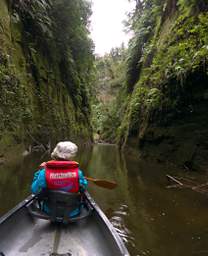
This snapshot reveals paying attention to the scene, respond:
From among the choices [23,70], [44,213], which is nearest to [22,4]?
[23,70]

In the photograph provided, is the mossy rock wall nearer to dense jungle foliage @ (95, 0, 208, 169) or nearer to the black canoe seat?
dense jungle foliage @ (95, 0, 208, 169)

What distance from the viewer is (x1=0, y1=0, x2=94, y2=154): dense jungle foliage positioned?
10.3 meters

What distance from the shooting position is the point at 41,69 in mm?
15703

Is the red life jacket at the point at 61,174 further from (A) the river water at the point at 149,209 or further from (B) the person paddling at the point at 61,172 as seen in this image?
(A) the river water at the point at 149,209

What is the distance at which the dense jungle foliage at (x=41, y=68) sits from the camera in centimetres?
1032

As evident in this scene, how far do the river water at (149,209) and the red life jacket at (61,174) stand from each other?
4.04 feet

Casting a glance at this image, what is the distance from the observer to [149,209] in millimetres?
5297

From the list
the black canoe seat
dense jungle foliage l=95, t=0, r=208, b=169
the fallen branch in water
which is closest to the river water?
the fallen branch in water

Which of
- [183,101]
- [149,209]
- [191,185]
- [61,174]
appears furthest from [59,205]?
[183,101]

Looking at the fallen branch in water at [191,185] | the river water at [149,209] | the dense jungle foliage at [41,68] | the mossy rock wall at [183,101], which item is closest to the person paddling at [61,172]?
the river water at [149,209]

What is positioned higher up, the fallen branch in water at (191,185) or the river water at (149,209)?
the fallen branch in water at (191,185)

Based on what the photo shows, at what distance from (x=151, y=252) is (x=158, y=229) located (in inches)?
33.2

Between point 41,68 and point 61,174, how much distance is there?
13349mm

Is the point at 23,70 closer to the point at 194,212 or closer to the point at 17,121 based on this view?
the point at 17,121
